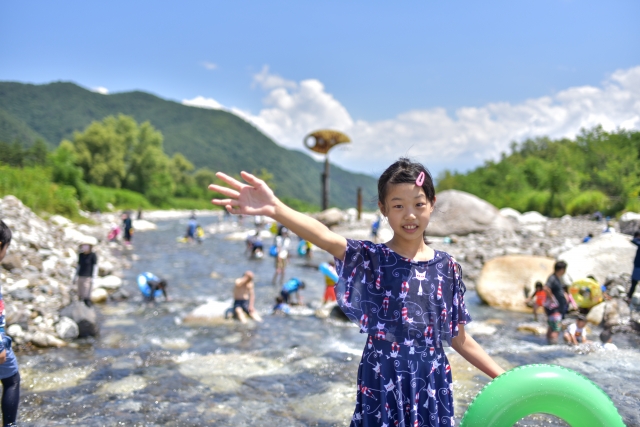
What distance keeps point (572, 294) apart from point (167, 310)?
7535 mm

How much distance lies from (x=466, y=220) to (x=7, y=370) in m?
18.4

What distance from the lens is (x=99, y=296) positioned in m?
9.19

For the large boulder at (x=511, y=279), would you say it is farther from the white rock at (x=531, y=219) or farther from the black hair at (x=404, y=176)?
the white rock at (x=531, y=219)

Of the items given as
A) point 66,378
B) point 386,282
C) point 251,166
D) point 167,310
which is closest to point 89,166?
point 167,310

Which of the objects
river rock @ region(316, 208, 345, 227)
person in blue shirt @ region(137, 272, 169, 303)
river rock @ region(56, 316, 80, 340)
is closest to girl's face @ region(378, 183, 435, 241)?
river rock @ region(56, 316, 80, 340)

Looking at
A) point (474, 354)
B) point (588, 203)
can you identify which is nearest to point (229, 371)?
point (474, 354)

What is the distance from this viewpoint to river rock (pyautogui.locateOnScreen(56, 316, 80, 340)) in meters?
6.40

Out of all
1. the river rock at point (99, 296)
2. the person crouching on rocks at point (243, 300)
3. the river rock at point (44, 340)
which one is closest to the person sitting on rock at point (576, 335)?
the person crouching on rocks at point (243, 300)

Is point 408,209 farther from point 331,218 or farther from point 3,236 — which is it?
point 331,218

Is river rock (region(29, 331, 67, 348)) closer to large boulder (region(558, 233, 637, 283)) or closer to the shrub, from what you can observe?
large boulder (region(558, 233, 637, 283))

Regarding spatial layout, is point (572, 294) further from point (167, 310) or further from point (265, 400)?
point (167, 310)

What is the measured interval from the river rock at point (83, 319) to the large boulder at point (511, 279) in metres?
7.22

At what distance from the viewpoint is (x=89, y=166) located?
51281 millimetres

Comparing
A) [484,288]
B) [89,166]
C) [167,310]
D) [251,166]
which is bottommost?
[167,310]
